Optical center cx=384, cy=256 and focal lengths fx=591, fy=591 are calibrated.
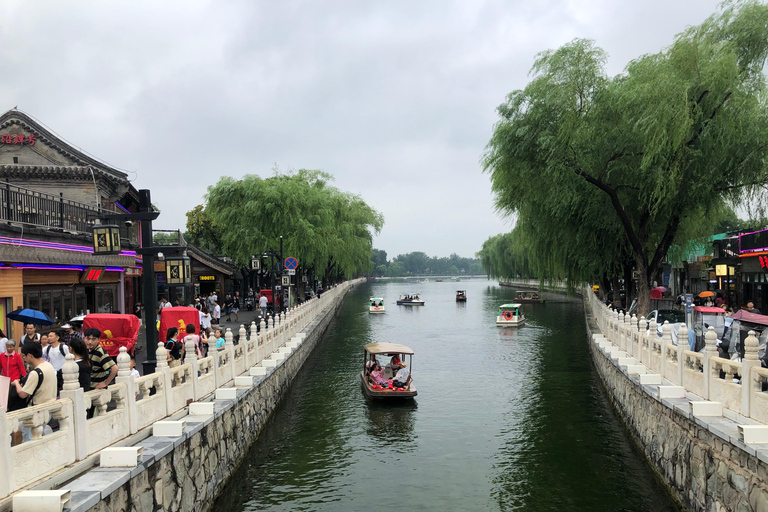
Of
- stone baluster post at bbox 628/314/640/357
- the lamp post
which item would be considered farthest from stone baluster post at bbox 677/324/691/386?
the lamp post

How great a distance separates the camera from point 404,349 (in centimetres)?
1900

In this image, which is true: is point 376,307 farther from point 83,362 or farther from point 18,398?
point 18,398

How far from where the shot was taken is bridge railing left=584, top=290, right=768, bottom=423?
828 centimetres

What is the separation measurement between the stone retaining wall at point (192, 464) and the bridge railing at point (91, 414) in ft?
1.47

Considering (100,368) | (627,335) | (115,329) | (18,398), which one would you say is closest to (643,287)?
(627,335)

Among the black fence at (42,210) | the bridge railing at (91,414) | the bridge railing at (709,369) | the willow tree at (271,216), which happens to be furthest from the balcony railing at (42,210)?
the bridge railing at (709,369)

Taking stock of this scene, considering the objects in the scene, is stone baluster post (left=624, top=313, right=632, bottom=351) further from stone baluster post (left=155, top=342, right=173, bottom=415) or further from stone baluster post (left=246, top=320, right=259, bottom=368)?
stone baluster post (left=155, top=342, right=173, bottom=415)

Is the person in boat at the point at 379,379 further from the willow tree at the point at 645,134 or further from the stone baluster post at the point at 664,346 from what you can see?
the willow tree at the point at 645,134

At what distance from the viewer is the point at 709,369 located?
968 cm

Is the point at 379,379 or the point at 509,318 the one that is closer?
the point at 379,379

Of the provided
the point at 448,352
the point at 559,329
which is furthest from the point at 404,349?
the point at 559,329

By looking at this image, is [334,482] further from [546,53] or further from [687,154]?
[546,53]

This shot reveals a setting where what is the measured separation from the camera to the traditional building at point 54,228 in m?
16.7

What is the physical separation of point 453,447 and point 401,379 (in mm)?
4542
